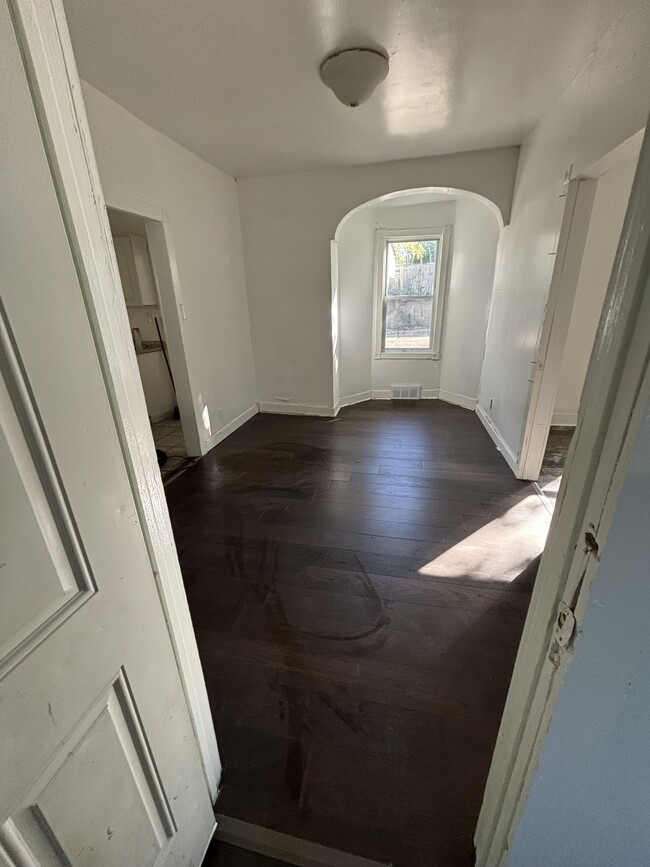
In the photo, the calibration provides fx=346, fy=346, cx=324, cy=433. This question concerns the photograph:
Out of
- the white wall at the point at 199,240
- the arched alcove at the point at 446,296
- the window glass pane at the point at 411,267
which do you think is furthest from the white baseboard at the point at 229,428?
the window glass pane at the point at 411,267

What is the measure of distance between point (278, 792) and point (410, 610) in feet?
2.79

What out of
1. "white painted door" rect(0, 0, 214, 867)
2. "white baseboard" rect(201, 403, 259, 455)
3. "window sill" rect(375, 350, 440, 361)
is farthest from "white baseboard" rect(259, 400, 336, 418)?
"white painted door" rect(0, 0, 214, 867)

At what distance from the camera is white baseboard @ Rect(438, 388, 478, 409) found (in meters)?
4.36

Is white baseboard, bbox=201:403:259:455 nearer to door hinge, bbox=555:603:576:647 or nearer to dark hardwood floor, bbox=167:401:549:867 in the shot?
dark hardwood floor, bbox=167:401:549:867

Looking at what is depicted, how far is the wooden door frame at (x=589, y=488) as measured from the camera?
1.31 ft

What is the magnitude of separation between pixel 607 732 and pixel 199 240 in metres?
3.74

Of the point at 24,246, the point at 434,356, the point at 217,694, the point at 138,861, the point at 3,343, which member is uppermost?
the point at 24,246

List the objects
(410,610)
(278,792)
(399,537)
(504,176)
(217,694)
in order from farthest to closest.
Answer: (504,176)
(399,537)
(410,610)
(217,694)
(278,792)

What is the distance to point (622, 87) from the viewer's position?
1549 mm

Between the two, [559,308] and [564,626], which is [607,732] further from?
[559,308]

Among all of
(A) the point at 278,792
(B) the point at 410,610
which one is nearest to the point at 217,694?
(A) the point at 278,792

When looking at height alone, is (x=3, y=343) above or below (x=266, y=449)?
above

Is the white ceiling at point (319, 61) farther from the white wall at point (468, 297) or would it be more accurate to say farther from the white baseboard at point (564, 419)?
the white baseboard at point (564, 419)

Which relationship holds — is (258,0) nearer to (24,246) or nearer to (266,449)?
(24,246)
